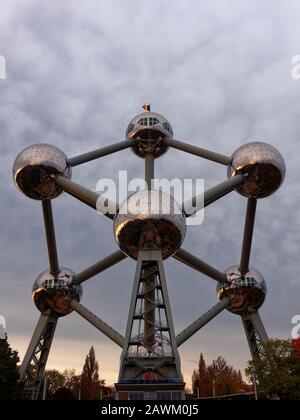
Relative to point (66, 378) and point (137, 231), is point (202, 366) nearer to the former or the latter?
point (66, 378)

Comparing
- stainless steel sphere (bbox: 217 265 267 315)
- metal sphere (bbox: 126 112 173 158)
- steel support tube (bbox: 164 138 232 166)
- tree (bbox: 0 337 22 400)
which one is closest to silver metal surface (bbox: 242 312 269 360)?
stainless steel sphere (bbox: 217 265 267 315)

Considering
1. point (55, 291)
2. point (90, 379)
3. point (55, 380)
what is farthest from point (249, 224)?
point (55, 380)

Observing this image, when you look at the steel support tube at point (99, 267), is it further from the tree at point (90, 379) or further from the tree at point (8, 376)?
the tree at point (90, 379)

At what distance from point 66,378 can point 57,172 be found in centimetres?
3832

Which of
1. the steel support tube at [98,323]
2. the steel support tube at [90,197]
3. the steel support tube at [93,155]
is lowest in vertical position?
the steel support tube at [98,323]

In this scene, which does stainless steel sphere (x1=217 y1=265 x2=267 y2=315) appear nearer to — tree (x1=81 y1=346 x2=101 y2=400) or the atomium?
the atomium

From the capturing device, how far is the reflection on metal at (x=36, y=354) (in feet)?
75.0

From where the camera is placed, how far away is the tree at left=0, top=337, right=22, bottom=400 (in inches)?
789

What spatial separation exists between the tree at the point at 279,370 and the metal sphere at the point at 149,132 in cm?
973

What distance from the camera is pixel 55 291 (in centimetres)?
2147

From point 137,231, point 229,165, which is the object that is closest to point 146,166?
point 229,165

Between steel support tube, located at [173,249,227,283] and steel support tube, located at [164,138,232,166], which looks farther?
steel support tube, located at [164,138,232,166]

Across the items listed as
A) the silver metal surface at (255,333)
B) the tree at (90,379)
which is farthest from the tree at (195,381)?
the silver metal surface at (255,333)

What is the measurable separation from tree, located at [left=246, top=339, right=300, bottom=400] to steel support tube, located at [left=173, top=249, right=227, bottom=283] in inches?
132
